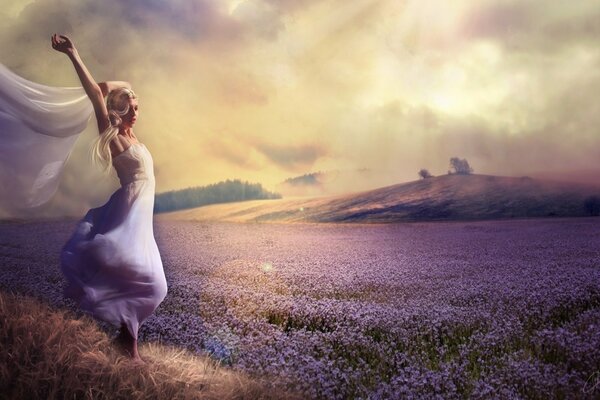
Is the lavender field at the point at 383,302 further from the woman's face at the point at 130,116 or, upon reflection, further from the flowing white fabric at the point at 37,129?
the woman's face at the point at 130,116

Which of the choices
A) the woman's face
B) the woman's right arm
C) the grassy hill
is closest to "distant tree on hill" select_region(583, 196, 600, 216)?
the grassy hill

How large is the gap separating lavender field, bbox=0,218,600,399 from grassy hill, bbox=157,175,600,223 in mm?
187

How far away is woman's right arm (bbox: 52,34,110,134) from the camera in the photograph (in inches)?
142

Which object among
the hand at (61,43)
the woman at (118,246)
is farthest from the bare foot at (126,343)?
the hand at (61,43)

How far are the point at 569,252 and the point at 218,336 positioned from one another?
397 centimetres

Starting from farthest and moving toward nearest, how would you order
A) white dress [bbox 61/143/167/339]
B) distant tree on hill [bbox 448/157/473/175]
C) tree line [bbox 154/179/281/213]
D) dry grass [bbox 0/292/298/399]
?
1. tree line [bbox 154/179/281/213]
2. distant tree on hill [bbox 448/157/473/175]
3. white dress [bbox 61/143/167/339]
4. dry grass [bbox 0/292/298/399]

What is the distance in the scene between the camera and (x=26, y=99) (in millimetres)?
4449

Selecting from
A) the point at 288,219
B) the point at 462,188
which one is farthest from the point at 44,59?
the point at 462,188

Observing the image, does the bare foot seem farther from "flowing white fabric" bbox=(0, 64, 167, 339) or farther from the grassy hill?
the grassy hill

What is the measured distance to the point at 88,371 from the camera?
302cm

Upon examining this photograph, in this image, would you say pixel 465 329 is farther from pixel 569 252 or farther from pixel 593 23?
pixel 593 23

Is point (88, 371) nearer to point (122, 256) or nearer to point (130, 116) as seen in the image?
point (122, 256)

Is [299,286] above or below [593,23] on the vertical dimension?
below

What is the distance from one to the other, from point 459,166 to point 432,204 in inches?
75.8
